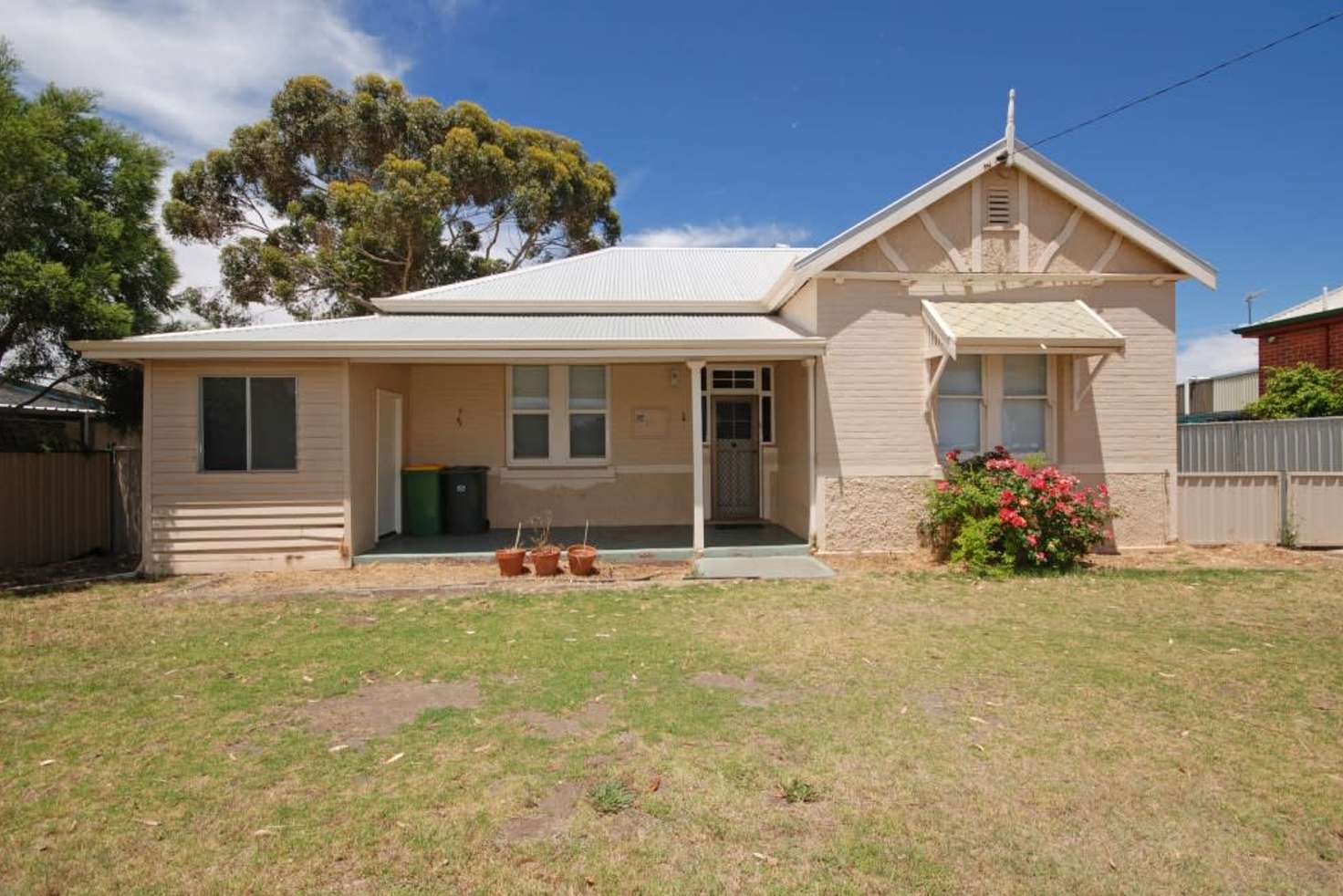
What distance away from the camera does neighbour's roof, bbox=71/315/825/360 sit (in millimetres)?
9430

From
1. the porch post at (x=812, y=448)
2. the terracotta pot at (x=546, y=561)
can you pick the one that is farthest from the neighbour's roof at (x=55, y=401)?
the porch post at (x=812, y=448)

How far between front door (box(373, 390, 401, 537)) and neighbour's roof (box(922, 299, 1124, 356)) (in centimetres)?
832

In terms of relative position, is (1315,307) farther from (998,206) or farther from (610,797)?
(610,797)

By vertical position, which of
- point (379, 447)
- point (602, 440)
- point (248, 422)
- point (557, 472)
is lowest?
point (557, 472)

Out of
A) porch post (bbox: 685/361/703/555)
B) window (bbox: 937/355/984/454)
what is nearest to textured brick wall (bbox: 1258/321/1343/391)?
window (bbox: 937/355/984/454)

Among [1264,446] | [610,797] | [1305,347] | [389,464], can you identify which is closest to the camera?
[610,797]

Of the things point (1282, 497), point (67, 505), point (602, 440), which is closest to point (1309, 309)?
point (1282, 497)

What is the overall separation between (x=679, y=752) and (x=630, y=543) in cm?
694

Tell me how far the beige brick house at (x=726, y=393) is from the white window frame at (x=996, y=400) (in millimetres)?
31

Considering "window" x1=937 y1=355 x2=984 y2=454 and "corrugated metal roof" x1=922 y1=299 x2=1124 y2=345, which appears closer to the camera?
"corrugated metal roof" x1=922 y1=299 x2=1124 y2=345

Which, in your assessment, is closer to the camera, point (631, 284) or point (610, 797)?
point (610, 797)

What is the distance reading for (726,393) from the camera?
1286 cm

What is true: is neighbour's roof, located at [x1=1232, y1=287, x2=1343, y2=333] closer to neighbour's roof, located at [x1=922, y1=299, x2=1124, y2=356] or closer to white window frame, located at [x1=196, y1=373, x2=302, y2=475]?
neighbour's roof, located at [x1=922, y1=299, x2=1124, y2=356]

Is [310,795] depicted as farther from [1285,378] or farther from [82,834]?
[1285,378]
